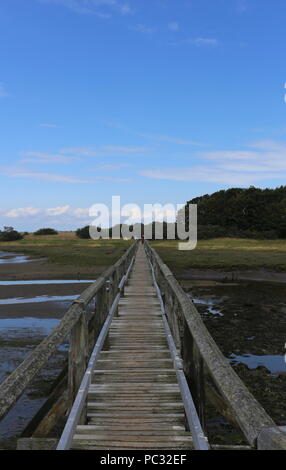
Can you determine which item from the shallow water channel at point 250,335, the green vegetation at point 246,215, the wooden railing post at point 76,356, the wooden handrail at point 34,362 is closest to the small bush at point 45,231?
the green vegetation at point 246,215

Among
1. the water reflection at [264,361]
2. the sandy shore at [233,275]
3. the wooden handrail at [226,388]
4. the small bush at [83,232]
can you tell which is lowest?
the water reflection at [264,361]

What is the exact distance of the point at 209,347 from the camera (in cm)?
296

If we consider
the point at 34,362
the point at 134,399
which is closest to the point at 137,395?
the point at 134,399

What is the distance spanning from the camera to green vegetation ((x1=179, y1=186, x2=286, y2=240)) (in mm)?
80125

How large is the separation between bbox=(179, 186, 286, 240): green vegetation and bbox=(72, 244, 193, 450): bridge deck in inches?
2916

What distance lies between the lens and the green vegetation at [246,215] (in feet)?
263

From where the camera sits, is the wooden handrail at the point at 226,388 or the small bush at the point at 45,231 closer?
the wooden handrail at the point at 226,388

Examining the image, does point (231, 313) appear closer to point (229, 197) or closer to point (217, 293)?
point (217, 293)

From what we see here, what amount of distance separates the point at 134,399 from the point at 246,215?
3347 inches

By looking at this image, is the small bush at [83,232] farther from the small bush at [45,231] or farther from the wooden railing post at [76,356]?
the wooden railing post at [76,356]

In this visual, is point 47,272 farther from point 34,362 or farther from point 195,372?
point 34,362

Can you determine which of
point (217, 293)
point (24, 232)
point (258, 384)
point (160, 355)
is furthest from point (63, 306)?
point (24, 232)

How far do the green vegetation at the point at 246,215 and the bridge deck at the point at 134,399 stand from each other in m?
74.1
